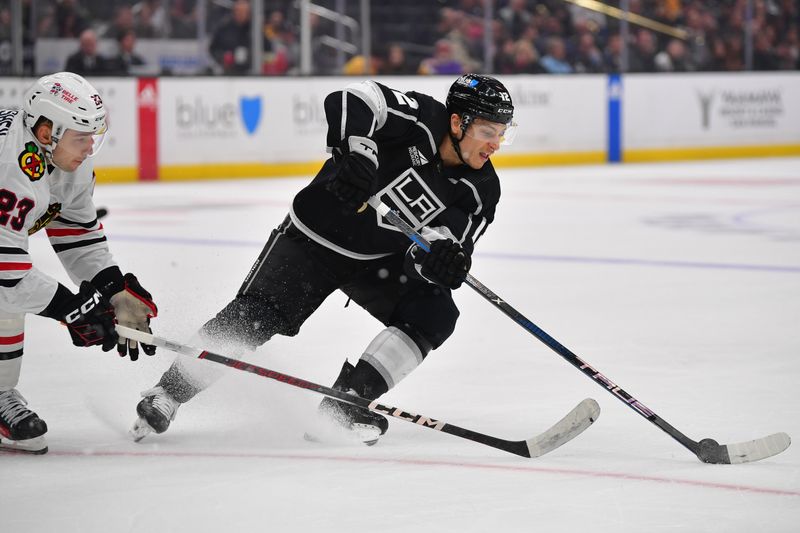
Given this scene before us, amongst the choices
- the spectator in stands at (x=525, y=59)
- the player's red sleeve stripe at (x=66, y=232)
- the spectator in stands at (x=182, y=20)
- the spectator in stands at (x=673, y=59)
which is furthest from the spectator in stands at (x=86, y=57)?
the player's red sleeve stripe at (x=66, y=232)

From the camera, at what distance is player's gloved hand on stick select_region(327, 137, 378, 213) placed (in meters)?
2.96

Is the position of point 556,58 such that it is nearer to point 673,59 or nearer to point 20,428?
point 673,59

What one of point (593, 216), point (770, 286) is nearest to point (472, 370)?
point (770, 286)

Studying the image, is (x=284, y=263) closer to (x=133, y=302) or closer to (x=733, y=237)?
(x=133, y=302)

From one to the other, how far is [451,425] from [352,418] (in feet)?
0.81

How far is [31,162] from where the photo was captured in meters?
2.81

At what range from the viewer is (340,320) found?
4.89m

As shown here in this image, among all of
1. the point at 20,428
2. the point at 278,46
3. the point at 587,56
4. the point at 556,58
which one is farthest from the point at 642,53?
the point at 20,428

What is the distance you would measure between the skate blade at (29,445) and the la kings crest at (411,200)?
3.16 ft

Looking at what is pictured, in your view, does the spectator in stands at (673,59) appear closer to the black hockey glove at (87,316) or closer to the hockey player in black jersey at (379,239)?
the hockey player in black jersey at (379,239)

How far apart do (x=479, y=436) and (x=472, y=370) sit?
0.98m

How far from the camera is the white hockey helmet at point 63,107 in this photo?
2.84 meters

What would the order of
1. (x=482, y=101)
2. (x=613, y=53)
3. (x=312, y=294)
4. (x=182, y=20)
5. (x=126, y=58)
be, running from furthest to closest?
(x=613, y=53)
(x=182, y=20)
(x=126, y=58)
(x=312, y=294)
(x=482, y=101)

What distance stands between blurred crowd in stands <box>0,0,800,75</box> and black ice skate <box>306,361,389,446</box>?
784 cm
